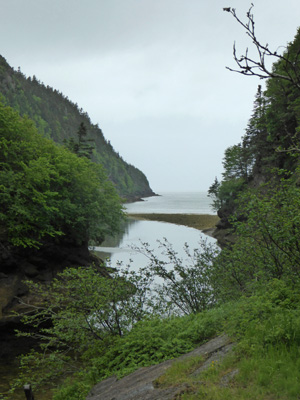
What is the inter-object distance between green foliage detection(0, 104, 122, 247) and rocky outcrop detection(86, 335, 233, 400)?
1480cm

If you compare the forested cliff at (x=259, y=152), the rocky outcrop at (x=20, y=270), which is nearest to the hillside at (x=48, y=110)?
the forested cliff at (x=259, y=152)

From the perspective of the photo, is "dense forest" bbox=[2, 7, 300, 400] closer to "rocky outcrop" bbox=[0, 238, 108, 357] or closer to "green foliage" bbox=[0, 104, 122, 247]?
"rocky outcrop" bbox=[0, 238, 108, 357]

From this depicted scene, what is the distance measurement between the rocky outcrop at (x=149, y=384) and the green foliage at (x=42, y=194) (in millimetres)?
14798

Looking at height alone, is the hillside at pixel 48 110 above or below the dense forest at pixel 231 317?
above

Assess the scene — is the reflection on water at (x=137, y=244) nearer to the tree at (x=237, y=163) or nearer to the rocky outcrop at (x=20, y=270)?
the rocky outcrop at (x=20, y=270)

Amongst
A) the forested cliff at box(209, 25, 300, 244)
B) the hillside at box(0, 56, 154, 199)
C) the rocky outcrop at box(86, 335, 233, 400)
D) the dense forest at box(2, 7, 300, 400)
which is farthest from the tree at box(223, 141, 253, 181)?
the hillside at box(0, 56, 154, 199)

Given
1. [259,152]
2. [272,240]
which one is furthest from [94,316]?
[259,152]

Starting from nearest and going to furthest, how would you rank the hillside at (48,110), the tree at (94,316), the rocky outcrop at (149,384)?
the rocky outcrop at (149,384), the tree at (94,316), the hillside at (48,110)

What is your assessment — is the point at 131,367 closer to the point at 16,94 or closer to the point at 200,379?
the point at 200,379

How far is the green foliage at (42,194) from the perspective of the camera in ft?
70.6

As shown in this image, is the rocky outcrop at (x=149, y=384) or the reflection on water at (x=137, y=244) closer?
the rocky outcrop at (x=149, y=384)

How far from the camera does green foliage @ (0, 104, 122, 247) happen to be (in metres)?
21.5

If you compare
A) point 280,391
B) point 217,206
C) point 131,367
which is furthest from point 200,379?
point 217,206

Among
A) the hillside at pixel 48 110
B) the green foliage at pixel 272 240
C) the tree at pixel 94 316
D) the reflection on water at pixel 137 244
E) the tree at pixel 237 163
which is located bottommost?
the reflection on water at pixel 137 244
